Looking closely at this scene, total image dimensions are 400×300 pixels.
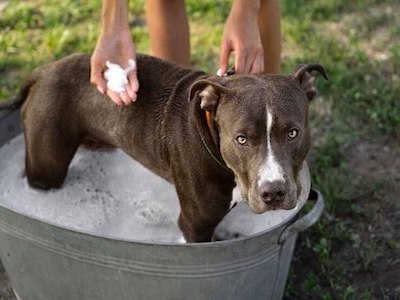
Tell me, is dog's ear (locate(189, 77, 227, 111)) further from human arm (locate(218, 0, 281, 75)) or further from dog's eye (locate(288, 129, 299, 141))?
human arm (locate(218, 0, 281, 75))

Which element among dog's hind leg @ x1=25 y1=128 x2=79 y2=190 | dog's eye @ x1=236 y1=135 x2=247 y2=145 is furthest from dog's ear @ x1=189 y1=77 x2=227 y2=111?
dog's hind leg @ x1=25 y1=128 x2=79 y2=190

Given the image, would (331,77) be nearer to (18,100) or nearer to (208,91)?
(18,100)

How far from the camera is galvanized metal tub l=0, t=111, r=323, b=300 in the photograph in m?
2.85

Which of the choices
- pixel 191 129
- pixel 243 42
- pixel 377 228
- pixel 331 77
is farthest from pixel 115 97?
pixel 331 77

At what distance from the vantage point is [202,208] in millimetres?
3180

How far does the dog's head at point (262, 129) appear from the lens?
8.85 ft

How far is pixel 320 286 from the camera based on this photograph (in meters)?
3.71

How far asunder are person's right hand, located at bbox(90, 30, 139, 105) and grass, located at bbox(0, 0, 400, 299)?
4.09 feet

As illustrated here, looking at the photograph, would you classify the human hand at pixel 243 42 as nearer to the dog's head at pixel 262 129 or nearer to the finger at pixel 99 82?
the dog's head at pixel 262 129

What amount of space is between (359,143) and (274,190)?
6.76 feet

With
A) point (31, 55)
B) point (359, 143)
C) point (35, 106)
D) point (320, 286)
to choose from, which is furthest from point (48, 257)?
point (31, 55)

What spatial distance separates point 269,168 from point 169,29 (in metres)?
1.58

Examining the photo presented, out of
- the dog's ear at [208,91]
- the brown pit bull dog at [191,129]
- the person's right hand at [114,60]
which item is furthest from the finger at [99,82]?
the dog's ear at [208,91]

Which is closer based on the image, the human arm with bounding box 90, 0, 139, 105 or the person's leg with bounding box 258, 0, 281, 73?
the human arm with bounding box 90, 0, 139, 105
